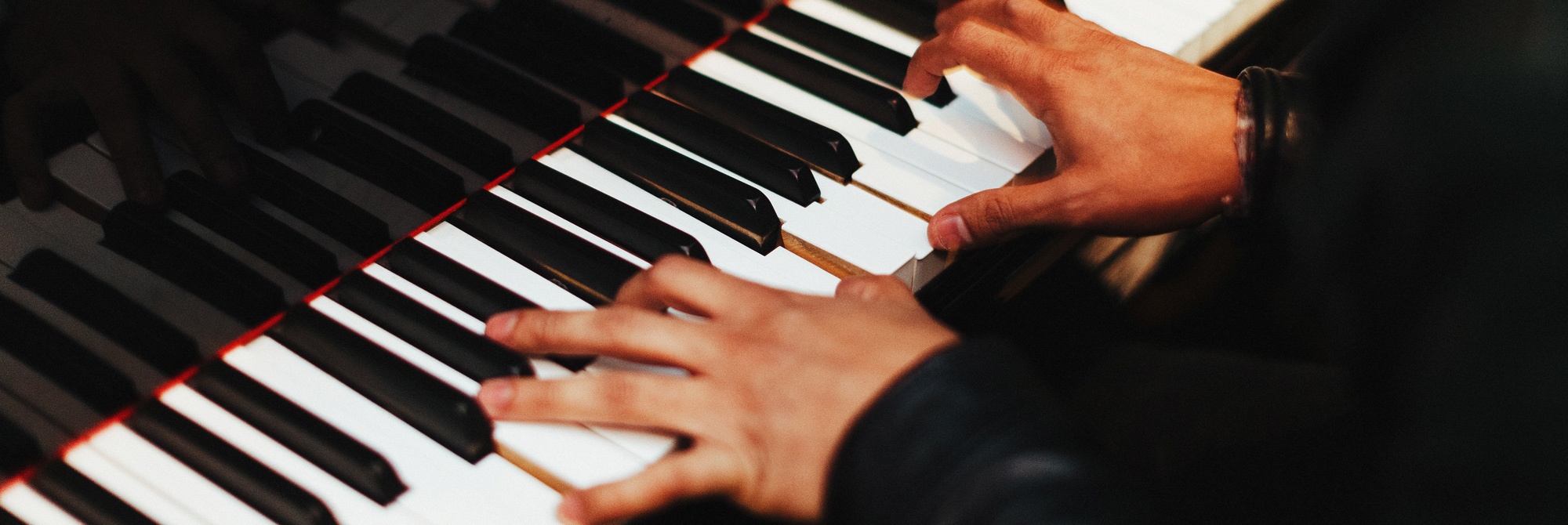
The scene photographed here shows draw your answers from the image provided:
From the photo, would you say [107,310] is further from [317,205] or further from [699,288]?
[699,288]

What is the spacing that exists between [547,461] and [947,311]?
52cm

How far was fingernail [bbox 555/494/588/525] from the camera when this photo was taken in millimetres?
884

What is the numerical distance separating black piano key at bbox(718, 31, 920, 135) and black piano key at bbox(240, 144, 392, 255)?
524 millimetres

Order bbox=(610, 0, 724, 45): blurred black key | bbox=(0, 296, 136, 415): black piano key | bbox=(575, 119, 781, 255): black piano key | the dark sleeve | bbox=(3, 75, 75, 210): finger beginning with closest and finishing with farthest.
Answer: the dark sleeve < bbox=(0, 296, 136, 415): black piano key < bbox=(3, 75, 75, 210): finger < bbox=(575, 119, 781, 255): black piano key < bbox=(610, 0, 724, 45): blurred black key

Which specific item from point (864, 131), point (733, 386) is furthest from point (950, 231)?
point (733, 386)

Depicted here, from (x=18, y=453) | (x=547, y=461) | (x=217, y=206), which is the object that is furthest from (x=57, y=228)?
(x=547, y=461)

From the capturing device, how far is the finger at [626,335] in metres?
0.97

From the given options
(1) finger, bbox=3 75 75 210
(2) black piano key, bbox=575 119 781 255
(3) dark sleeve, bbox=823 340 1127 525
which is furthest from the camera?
(2) black piano key, bbox=575 119 781 255

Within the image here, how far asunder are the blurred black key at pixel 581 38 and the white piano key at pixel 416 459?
20.0 inches

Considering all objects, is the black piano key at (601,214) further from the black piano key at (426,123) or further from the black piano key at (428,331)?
the black piano key at (428,331)

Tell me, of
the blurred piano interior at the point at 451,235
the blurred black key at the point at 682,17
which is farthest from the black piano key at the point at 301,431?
the blurred black key at the point at 682,17

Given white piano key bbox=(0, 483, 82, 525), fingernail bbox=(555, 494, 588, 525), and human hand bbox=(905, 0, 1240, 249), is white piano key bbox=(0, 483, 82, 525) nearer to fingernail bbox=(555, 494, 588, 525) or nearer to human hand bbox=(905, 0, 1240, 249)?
fingernail bbox=(555, 494, 588, 525)

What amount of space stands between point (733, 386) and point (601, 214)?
0.30m

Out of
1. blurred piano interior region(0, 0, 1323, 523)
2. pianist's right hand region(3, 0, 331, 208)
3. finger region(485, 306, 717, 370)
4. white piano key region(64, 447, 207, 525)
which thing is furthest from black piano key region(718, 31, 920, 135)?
white piano key region(64, 447, 207, 525)
